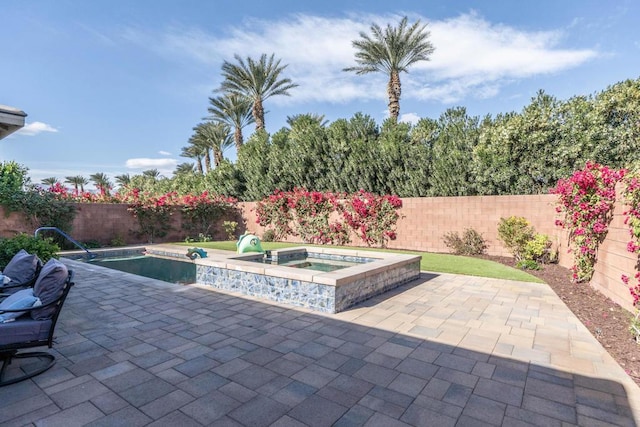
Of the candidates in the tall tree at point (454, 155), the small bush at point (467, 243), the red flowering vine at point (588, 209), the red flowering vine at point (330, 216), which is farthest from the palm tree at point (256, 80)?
the red flowering vine at point (588, 209)

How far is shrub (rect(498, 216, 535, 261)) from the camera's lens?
1005cm

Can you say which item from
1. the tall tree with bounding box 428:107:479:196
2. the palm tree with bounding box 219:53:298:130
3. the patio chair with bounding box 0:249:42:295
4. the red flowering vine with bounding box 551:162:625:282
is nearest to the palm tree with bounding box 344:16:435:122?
the tall tree with bounding box 428:107:479:196

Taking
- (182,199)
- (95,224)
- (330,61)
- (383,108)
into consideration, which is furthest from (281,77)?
(95,224)

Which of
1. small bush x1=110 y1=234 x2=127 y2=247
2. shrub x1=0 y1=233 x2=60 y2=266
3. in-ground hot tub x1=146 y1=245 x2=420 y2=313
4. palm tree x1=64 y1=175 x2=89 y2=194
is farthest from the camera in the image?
palm tree x1=64 y1=175 x2=89 y2=194

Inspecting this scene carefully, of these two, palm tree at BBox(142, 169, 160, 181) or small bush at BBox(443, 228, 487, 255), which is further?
palm tree at BBox(142, 169, 160, 181)

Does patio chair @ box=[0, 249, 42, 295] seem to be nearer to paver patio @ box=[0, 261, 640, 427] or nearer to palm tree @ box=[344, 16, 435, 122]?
paver patio @ box=[0, 261, 640, 427]

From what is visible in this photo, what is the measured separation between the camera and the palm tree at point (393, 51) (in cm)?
1845

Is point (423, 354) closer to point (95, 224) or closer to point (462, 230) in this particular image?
point (462, 230)

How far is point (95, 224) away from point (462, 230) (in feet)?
51.4

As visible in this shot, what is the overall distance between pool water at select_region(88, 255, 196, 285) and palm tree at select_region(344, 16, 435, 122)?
46.5ft

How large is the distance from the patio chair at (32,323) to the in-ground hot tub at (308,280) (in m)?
3.05

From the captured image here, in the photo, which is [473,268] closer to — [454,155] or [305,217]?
[454,155]

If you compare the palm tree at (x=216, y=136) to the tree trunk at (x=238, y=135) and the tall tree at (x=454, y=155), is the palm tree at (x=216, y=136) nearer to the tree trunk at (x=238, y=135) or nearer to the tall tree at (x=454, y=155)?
the tree trunk at (x=238, y=135)

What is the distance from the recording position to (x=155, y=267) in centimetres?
1066
